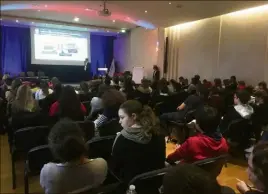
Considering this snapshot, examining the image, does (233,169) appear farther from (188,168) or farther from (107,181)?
(188,168)

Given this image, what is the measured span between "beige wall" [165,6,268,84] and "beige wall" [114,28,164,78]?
82 cm

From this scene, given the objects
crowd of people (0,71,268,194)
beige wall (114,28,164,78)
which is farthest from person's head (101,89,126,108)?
beige wall (114,28,164,78)

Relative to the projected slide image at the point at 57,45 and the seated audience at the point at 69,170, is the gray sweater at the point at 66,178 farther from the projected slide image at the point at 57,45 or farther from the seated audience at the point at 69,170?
the projected slide image at the point at 57,45

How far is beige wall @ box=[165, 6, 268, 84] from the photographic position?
7439mm

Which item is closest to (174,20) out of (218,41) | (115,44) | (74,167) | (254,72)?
(218,41)

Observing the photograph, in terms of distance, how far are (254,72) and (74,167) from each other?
25.2 ft

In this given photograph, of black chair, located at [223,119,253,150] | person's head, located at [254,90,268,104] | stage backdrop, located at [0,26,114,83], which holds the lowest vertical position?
black chair, located at [223,119,253,150]

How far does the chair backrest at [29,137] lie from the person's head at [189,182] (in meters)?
1.97

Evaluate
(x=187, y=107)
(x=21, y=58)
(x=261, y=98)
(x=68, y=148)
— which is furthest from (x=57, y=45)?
(x=68, y=148)

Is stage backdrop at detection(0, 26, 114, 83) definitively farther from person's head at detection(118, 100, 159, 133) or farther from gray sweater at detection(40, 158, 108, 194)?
gray sweater at detection(40, 158, 108, 194)

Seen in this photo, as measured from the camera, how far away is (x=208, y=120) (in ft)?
6.12

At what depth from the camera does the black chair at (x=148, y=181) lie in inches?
54.5

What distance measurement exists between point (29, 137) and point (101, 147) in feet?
2.96

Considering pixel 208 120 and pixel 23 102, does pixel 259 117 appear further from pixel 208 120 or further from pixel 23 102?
pixel 23 102
